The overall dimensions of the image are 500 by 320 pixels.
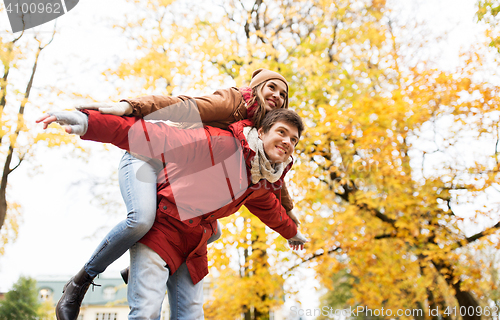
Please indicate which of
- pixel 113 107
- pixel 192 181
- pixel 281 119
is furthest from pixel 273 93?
pixel 113 107

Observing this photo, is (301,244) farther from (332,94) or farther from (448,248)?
(332,94)

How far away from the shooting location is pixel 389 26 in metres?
7.55

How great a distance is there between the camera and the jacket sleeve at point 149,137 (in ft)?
4.80

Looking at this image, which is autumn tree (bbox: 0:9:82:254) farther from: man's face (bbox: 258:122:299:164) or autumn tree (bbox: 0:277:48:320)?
autumn tree (bbox: 0:277:48:320)

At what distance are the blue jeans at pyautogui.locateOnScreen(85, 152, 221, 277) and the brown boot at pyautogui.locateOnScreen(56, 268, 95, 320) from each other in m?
0.06

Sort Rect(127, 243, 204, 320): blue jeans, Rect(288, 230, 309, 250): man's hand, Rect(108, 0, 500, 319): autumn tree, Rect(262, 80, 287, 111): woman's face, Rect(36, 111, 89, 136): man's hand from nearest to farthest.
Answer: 1. Rect(36, 111, 89, 136): man's hand
2. Rect(127, 243, 204, 320): blue jeans
3. Rect(262, 80, 287, 111): woman's face
4. Rect(288, 230, 309, 250): man's hand
5. Rect(108, 0, 500, 319): autumn tree

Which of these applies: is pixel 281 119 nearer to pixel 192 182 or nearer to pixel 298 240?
pixel 192 182

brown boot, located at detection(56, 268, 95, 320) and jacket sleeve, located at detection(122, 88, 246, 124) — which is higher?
jacket sleeve, located at detection(122, 88, 246, 124)

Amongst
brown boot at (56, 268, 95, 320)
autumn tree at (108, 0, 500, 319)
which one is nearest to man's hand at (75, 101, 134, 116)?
brown boot at (56, 268, 95, 320)

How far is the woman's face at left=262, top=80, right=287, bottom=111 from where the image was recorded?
214 centimetres

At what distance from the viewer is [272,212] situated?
88.2 inches

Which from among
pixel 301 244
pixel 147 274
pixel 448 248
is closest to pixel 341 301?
pixel 448 248

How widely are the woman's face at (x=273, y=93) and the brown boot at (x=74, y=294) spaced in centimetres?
147

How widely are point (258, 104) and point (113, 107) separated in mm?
895
